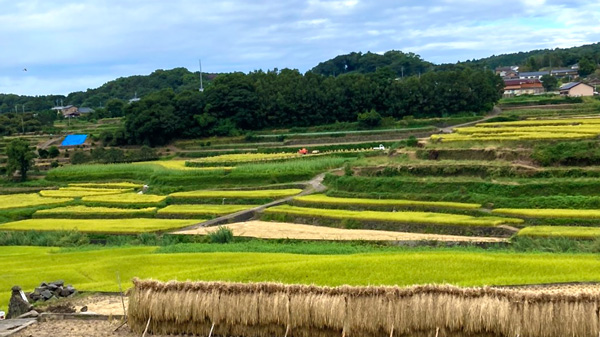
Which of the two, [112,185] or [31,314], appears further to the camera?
[112,185]

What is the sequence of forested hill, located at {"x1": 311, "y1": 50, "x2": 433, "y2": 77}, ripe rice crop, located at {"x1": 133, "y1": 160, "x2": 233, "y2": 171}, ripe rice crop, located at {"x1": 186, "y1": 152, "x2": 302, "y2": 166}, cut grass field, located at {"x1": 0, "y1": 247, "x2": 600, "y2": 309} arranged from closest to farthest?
1. cut grass field, located at {"x1": 0, "y1": 247, "x2": 600, "y2": 309}
2. ripe rice crop, located at {"x1": 133, "y1": 160, "x2": 233, "y2": 171}
3. ripe rice crop, located at {"x1": 186, "y1": 152, "x2": 302, "y2": 166}
4. forested hill, located at {"x1": 311, "y1": 50, "x2": 433, "y2": 77}

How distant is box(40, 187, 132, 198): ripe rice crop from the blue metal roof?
57.2 ft

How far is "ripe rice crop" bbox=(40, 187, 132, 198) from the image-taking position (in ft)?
139

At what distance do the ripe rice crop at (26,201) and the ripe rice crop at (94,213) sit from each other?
2482mm

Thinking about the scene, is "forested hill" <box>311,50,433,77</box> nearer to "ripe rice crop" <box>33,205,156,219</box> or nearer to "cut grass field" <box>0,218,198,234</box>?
"ripe rice crop" <box>33,205,156,219</box>

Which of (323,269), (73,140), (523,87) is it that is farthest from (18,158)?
(523,87)

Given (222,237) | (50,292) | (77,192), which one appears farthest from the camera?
(77,192)

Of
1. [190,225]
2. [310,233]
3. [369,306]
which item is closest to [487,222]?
[310,233]

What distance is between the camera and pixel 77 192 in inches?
1720

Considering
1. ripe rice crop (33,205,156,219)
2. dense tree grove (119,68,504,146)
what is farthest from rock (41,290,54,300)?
dense tree grove (119,68,504,146)

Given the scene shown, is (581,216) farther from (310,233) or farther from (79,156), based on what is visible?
(79,156)

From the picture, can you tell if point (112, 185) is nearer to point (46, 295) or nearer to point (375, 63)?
point (46, 295)

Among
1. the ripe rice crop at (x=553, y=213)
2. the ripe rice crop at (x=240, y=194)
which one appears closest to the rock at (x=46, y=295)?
the ripe rice crop at (x=553, y=213)

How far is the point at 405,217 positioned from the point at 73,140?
41.8 m
